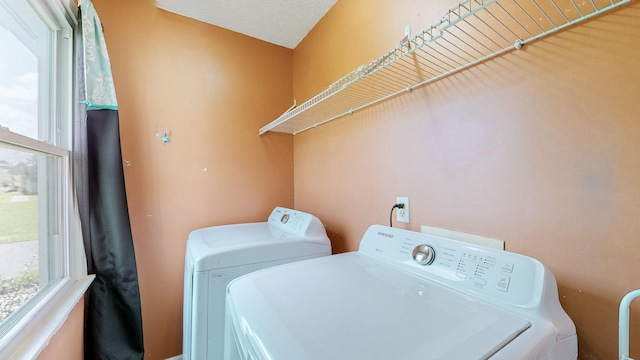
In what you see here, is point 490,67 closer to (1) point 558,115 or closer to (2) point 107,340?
(1) point 558,115

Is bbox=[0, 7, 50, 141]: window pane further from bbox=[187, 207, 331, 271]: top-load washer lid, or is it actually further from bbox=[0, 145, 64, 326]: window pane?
bbox=[187, 207, 331, 271]: top-load washer lid

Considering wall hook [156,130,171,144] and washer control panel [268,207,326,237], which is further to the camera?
wall hook [156,130,171,144]

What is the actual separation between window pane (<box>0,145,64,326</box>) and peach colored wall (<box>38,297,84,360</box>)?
0.58 ft

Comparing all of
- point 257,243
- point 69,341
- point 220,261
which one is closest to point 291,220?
point 257,243

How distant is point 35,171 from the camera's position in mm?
1060

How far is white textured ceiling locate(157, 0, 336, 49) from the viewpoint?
158 cm

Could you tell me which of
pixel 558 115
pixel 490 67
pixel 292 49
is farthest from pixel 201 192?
pixel 558 115

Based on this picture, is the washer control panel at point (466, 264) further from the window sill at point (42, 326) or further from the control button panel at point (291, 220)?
the window sill at point (42, 326)

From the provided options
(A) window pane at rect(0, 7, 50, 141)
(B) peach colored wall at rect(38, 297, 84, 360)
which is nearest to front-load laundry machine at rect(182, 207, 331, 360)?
(B) peach colored wall at rect(38, 297, 84, 360)

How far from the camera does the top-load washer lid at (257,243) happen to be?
1134 mm

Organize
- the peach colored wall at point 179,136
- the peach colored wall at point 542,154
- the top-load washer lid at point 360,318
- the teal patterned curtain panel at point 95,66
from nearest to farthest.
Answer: the top-load washer lid at point 360,318 < the peach colored wall at point 542,154 < the teal patterned curtain panel at point 95,66 < the peach colored wall at point 179,136

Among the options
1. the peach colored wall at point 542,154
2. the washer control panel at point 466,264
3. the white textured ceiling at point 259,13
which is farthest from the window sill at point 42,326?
the white textured ceiling at point 259,13

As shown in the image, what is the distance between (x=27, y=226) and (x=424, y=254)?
1.56 m

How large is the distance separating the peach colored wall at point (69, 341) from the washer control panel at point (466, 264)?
4.15 ft
